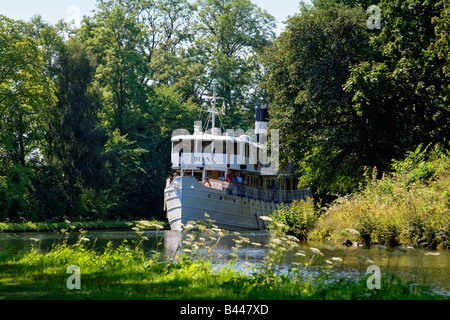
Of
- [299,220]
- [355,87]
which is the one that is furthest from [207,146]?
[299,220]

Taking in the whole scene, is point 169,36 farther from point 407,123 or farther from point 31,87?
point 407,123

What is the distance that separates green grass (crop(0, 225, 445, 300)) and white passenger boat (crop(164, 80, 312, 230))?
22.9 m

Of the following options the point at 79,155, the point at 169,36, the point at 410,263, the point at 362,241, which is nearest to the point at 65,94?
the point at 79,155

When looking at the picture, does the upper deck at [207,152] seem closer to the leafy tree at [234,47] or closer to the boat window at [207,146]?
the boat window at [207,146]

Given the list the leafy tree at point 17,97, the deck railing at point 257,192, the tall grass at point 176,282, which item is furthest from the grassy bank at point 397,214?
the leafy tree at point 17,97

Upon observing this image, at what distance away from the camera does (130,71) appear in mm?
54188

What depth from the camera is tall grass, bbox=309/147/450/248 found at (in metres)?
17.3

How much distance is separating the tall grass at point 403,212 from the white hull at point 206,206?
1225 cm

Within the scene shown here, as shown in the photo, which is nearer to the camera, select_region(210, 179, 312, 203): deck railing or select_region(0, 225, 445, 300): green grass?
select_region(0, 225, 445, 300): green grass

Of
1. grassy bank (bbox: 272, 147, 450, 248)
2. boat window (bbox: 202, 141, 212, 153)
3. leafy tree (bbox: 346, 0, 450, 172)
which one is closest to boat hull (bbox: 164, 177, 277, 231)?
boat window (bbox: 202, 141, 212, 153)

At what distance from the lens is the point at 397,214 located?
18703mm

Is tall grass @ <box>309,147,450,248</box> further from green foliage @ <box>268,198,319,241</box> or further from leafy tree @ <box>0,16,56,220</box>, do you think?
leafy tree @ <box>0,16,56,220</box>

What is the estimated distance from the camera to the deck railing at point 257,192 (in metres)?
37.3
